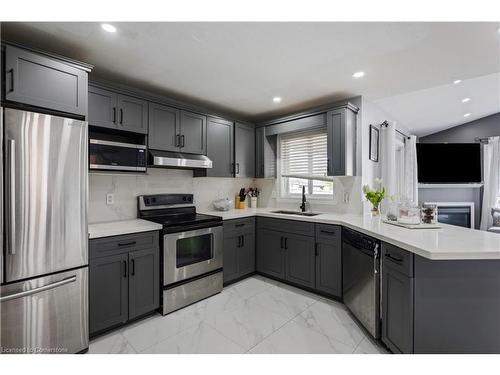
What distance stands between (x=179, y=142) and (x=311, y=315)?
236 cm

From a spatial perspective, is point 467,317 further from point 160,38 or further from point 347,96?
point 160,38

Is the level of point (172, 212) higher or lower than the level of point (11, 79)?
lower

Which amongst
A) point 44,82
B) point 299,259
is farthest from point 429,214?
point 44,82

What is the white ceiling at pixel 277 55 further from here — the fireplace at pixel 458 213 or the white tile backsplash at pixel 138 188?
the fireplace at pixel 458 213

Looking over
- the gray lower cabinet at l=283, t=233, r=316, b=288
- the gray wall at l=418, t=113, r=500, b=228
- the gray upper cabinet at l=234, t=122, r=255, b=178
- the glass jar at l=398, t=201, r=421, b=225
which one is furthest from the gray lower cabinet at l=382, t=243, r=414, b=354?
the gray wall at l=418, t=113, r=500, b=228

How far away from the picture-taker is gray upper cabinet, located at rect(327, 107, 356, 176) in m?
2.83

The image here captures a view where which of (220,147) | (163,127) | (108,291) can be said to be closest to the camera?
(108,291)

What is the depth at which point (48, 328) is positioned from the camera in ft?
5.24

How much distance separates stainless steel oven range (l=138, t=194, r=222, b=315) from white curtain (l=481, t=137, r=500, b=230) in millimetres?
5675

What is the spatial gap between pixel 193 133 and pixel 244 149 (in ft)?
3.04

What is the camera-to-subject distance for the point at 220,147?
329cm

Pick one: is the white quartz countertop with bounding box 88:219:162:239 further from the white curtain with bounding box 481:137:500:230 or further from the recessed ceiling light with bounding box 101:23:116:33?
the white curtain with bounding box 481:137:500:230

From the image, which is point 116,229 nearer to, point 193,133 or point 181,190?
point 181,190
